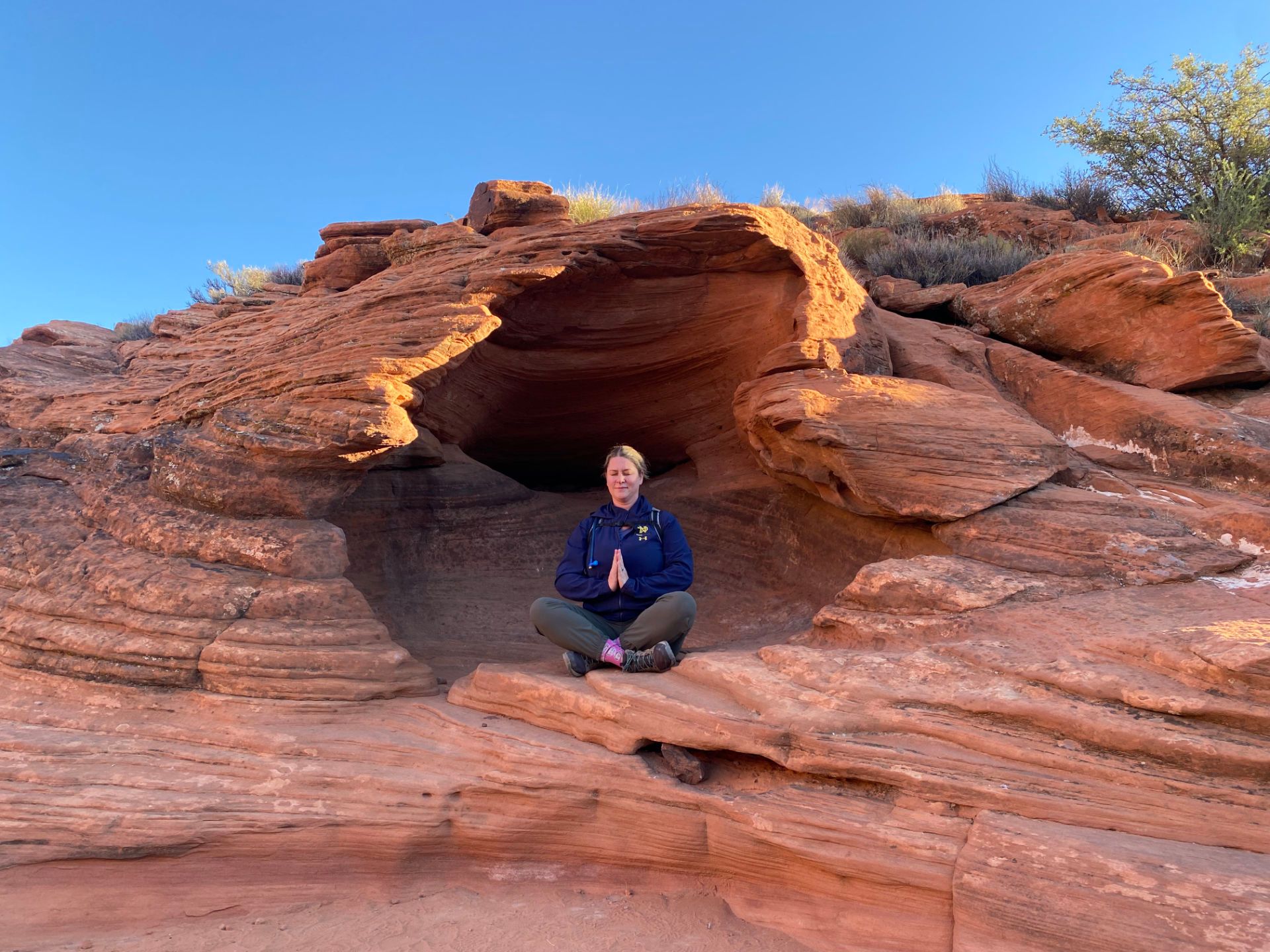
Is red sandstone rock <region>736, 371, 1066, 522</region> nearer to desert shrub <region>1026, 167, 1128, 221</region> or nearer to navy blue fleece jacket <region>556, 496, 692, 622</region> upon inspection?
navy blue fleece jacket <region>556, 496, 692, 622</region>

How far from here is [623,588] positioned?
15.2ft

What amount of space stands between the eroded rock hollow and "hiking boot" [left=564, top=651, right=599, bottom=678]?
0.50 feet

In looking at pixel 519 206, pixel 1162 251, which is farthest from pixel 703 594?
pixel 1162 251

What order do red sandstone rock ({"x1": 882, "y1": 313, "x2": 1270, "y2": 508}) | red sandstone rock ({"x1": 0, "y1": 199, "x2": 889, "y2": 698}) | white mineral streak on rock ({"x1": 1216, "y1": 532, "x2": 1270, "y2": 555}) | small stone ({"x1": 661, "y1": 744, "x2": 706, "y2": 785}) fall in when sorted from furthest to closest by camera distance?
red sandstone rock ({"x1": 882, "y1": 313, "x2": 1270, "y2": 508}) → red sandstone rock ({"x1": 0, "y1": 199, "x2": 889, "y2": 698}) → white mineral streak on rock ({"x1": 1216, "y1": 532, "x2": 1270, "y2": 555}) → small stone ({"x1": 661, "y1": 744, "x2": 706, "y2": 785})

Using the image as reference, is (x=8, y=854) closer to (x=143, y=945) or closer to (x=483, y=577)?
(x=143, y=945)

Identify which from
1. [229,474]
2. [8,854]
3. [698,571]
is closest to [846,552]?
[698,571]

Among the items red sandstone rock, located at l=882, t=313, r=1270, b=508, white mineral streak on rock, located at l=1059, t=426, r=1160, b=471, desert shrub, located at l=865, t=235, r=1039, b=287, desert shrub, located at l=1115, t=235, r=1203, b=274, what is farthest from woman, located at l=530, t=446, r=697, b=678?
desert shrub, located at l=1115, t=235, r=1203, b=274

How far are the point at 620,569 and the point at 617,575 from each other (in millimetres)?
36

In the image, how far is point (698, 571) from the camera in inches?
269

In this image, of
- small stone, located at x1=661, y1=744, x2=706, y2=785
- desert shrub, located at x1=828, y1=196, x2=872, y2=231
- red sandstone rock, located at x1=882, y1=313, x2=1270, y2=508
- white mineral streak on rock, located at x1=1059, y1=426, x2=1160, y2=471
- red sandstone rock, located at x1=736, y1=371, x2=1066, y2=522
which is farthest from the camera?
desert shrub, located at x1=828, y1=196, x2=872, y2=231

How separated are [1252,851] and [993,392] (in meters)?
4.04

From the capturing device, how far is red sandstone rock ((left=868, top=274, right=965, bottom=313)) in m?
8.01

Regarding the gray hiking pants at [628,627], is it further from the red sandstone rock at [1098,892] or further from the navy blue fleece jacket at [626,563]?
the red sandstone rock at [1098,892]

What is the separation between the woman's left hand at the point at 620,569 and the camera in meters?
4.57
